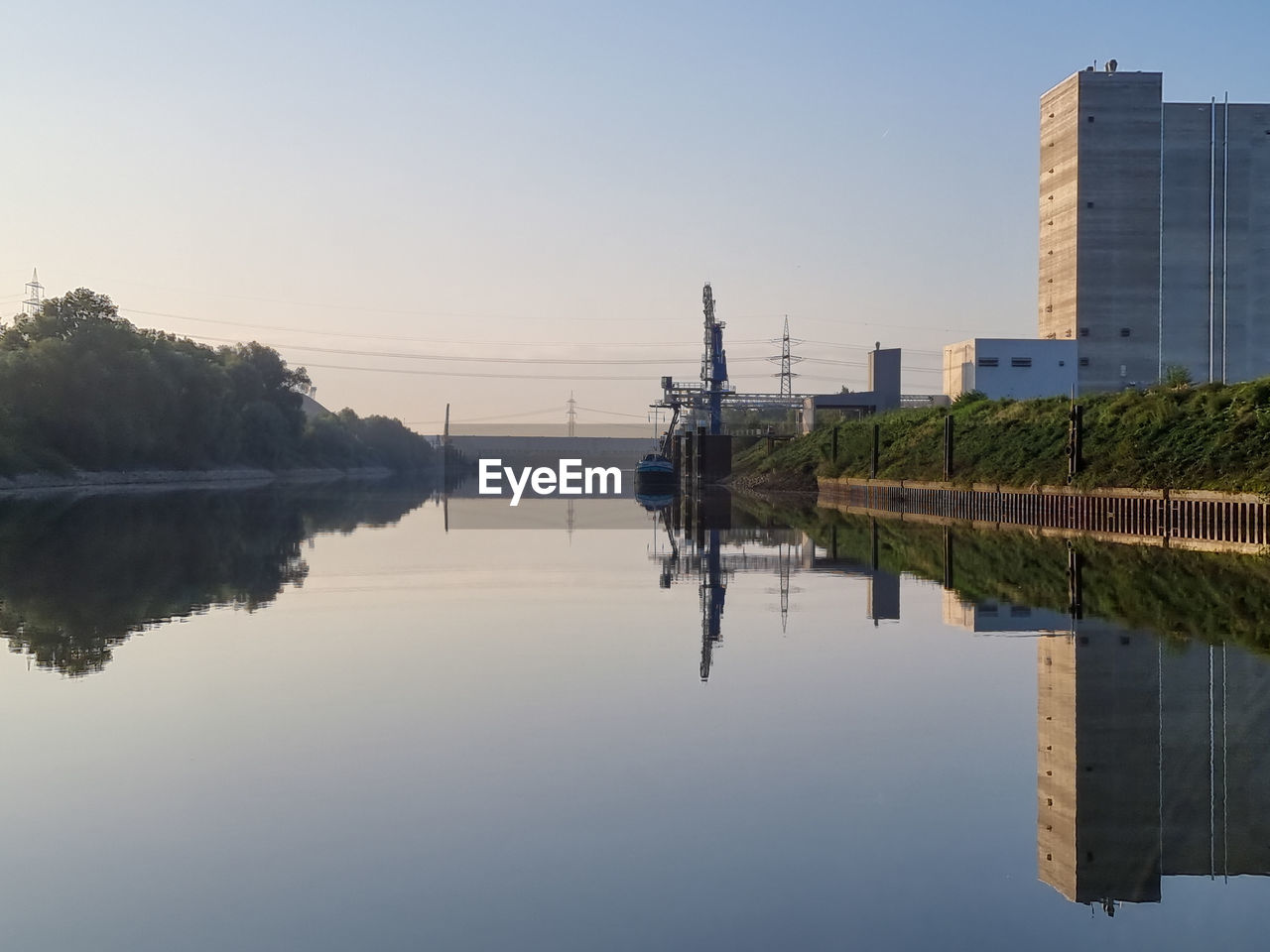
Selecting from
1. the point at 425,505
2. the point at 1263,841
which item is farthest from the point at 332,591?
the point at 425,505

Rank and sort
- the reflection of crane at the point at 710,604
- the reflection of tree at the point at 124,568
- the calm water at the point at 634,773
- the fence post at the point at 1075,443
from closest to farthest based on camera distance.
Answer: the calm water at the point at 634,773, the reflection of crane at the point at 710,604, the reflection of tree at the point at 124,568, the fence post at the point at 1075,443

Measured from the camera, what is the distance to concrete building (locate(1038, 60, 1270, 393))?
75.9 meters

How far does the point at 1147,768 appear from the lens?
8320 mm

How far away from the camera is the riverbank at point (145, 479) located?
236 ft

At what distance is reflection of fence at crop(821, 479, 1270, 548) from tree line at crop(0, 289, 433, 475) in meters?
50.9

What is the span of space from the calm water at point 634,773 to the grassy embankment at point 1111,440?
564 inches

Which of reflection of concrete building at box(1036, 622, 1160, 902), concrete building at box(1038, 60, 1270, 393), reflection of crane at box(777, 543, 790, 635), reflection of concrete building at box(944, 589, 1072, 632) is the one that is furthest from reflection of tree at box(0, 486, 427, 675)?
concrete building at box(1038, 60, 1270, 393)

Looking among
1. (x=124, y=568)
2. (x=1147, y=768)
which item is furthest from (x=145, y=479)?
(x=1147, y=768)

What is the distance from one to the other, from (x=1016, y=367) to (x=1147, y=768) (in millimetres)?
69479

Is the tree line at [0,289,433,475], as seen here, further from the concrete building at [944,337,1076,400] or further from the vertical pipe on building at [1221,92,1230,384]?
the vertical pipe on building at [1221,92,1230,384]

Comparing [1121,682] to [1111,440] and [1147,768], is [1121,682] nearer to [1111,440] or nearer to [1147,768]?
[1147,768]

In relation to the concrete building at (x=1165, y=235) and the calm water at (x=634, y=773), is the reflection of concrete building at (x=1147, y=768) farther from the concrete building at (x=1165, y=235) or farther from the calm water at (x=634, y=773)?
the concrete building at (x=1165, y=235)

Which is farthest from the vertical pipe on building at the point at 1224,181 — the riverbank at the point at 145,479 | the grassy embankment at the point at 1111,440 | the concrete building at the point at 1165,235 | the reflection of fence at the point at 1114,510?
the riverbank at the point at 145,479

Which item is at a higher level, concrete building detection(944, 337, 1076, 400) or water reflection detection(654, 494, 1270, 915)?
concrete building detection(944, 337, 1076, 400)
